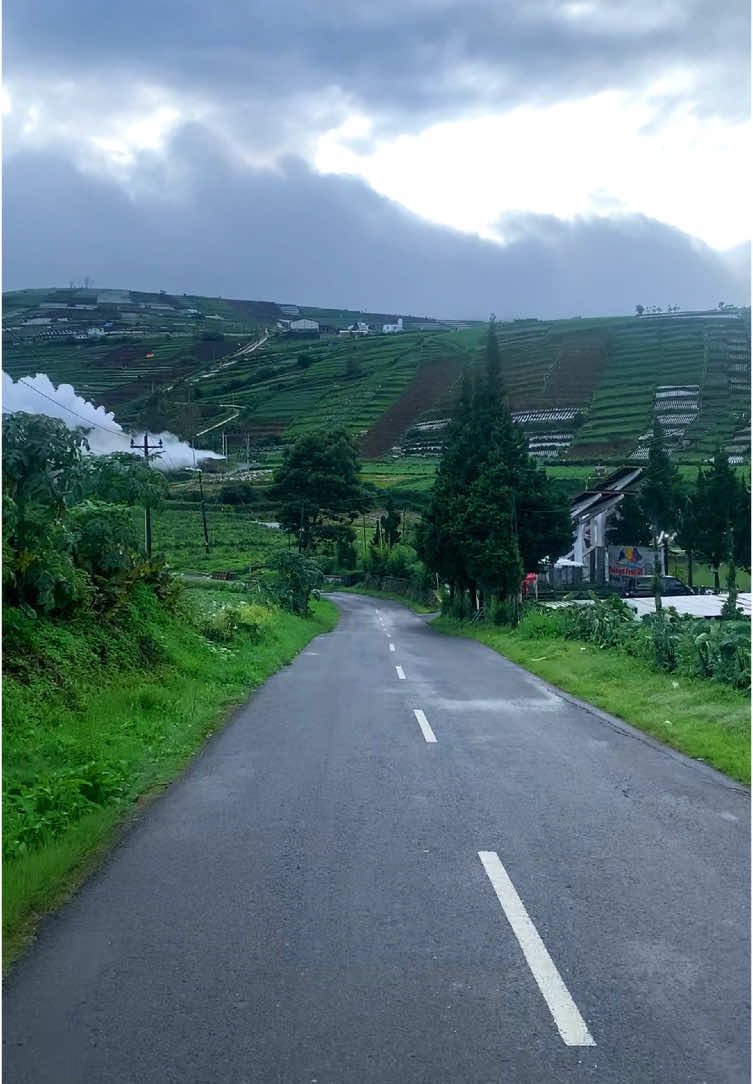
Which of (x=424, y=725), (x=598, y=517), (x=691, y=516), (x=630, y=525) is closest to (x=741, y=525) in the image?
(x=691, y=516)

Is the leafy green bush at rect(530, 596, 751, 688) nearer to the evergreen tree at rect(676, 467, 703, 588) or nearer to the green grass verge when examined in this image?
the evergreen tree at rect(676, 467, 703, 588)

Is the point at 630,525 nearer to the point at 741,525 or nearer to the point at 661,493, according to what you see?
the point at 661,493

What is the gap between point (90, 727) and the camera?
952 centimetres

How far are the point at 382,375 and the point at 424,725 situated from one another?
84137mm

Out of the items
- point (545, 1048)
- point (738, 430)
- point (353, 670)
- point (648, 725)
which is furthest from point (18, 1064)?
point (738, 430)

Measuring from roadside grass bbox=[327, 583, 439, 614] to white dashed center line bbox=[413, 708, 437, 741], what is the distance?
42.7 metres

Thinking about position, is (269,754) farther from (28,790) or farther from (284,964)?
(284,964)

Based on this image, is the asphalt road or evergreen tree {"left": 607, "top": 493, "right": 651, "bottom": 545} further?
evergreen tree {"left": 607, "top": 493, "right": 651, "bottom": 545}

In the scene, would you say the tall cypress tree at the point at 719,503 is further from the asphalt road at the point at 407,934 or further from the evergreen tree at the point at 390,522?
the asphalt road at the point at 407,934

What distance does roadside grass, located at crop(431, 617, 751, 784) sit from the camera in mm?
9781

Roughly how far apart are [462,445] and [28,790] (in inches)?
1262

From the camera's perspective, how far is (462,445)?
37.9 meters

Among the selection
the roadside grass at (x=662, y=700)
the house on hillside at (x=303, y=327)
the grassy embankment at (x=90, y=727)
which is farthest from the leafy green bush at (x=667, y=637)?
the house on hillside at (x=303, y=327)

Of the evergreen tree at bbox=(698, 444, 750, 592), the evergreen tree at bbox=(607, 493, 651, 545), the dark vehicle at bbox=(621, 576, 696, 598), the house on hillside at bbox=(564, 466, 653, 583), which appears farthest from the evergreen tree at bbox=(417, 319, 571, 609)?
the house on hillside at bbox=(564, 466, 653, 583)
